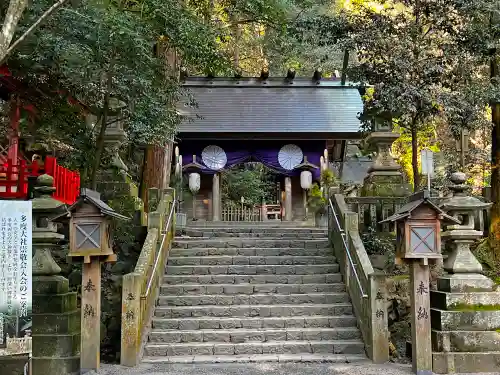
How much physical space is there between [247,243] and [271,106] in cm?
922

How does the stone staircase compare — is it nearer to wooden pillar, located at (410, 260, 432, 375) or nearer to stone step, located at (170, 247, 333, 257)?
stone step, located at (170, 247, 333, 257)

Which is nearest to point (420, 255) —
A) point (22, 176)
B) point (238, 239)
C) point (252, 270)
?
point (252, 270)

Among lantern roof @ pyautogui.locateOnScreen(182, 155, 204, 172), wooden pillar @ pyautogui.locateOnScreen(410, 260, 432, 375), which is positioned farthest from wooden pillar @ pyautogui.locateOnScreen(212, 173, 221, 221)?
wooden pillar @ pyautogui.locateOnScreen(410, 260, 432, 375)

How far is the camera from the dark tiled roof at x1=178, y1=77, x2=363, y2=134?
17609 mm

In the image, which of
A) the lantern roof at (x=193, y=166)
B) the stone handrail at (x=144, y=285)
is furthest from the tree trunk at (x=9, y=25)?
the lantern roof at (x=193, y=166)

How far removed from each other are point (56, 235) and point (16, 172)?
101 inches

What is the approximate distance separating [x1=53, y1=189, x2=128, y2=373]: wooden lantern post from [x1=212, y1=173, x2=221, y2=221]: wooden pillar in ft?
34.8

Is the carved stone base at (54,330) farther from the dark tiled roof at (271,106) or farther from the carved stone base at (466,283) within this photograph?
the dark tiled roof at (271,106)

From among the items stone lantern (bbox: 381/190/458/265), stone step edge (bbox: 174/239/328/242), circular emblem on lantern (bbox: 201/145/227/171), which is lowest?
stone step edge (bbox: 174/239/328/242)

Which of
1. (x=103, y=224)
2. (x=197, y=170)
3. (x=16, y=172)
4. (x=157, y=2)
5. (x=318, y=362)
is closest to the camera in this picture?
(x=103, y=224)

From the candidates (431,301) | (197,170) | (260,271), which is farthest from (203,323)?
(197,170)

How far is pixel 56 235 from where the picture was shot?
24.2ft

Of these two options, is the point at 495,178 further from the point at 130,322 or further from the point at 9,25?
the point at 9,25

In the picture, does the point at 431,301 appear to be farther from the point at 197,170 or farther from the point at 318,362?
the point at 197,170
